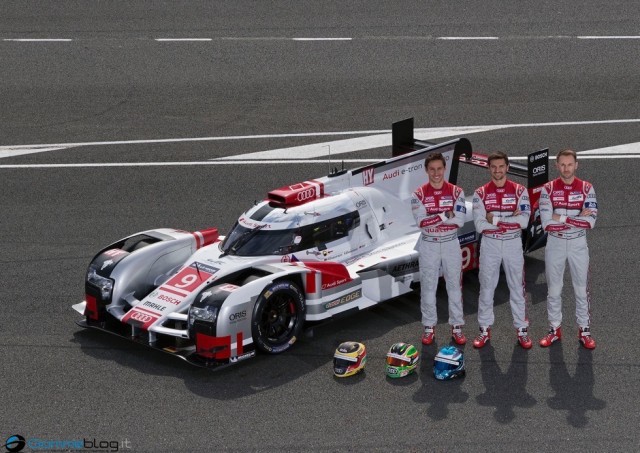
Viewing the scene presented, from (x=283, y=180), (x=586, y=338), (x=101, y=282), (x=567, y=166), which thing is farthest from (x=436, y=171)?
(x=283, y=180)

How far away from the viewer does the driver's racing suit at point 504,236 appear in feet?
37.4

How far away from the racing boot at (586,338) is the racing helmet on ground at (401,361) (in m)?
1.92

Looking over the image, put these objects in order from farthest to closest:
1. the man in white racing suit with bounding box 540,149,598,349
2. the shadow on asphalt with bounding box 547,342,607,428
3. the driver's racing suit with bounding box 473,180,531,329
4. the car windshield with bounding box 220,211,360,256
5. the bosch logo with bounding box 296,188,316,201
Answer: the bosch logo with bounding box 296,188,316,201
the car windshield with bounding box 220,211,360,256
the driver's racing suit with bounding box 473,180,531,329
the man in white racing suit with bounding box 540,149,598,349
the shadow on asphalt with bounding box 547,342,607,428

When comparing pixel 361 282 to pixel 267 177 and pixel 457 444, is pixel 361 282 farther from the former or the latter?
pixel 267 177

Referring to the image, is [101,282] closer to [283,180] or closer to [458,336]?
[458,336]

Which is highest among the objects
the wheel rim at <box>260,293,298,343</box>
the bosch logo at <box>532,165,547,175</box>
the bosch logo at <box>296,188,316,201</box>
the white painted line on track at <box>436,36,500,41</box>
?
the white painted line on track at <box>436,36,500,41</box>

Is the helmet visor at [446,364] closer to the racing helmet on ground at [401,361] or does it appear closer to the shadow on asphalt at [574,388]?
the racing helmet on ground at [401,361]

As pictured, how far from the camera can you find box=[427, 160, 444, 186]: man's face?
11680mm

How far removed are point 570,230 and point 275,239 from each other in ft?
10.9

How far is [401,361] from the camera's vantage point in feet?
36.3

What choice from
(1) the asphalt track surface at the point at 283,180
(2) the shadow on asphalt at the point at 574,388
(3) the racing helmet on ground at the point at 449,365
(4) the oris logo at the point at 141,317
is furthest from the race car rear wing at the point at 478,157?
(4) the oris logo at the point at 141,317

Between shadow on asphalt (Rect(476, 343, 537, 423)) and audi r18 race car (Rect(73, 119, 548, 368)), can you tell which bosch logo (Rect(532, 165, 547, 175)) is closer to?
audi r18 race car (Rect(73, 119, 548, 368))

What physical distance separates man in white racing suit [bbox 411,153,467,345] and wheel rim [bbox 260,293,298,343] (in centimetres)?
144

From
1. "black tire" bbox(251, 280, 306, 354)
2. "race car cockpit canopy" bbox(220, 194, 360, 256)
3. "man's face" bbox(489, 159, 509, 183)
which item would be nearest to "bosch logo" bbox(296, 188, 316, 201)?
"race car cockpit canopy" bbox(220, 194, 360, 256)
